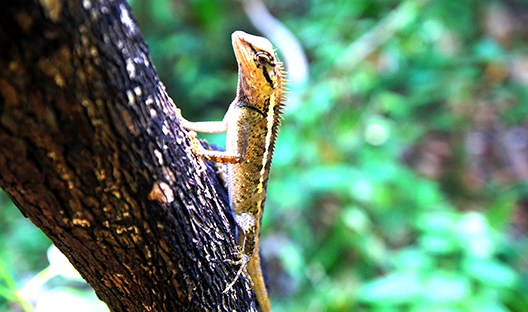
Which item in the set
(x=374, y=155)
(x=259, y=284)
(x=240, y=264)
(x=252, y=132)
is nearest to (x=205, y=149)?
(x=252, y=132)

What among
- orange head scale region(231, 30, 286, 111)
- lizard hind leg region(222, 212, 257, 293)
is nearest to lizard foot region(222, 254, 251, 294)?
lizard hind leg region(222, 212, 257, 293)

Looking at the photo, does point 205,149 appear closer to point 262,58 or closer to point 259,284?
point 262,58

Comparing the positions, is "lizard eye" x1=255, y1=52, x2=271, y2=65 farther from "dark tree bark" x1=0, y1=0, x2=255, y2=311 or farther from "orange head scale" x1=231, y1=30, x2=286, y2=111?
"dark tree bark" x1=0, y1=0, x2=255, y2=311

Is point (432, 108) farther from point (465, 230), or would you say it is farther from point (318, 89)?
point (465, 230)

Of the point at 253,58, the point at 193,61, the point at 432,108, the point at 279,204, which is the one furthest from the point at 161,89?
the point at 432,108

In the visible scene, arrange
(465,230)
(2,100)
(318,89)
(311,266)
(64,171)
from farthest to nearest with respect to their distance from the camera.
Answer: (311,266) < (318,89) < (465,230) < (64,171) < (2,100)

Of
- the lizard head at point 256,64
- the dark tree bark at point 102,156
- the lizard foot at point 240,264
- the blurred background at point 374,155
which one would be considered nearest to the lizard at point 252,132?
the lizard head at point 256,64

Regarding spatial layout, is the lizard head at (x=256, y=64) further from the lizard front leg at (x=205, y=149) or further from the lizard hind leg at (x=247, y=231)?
the lizard hind leg at (x=247, y=231)
